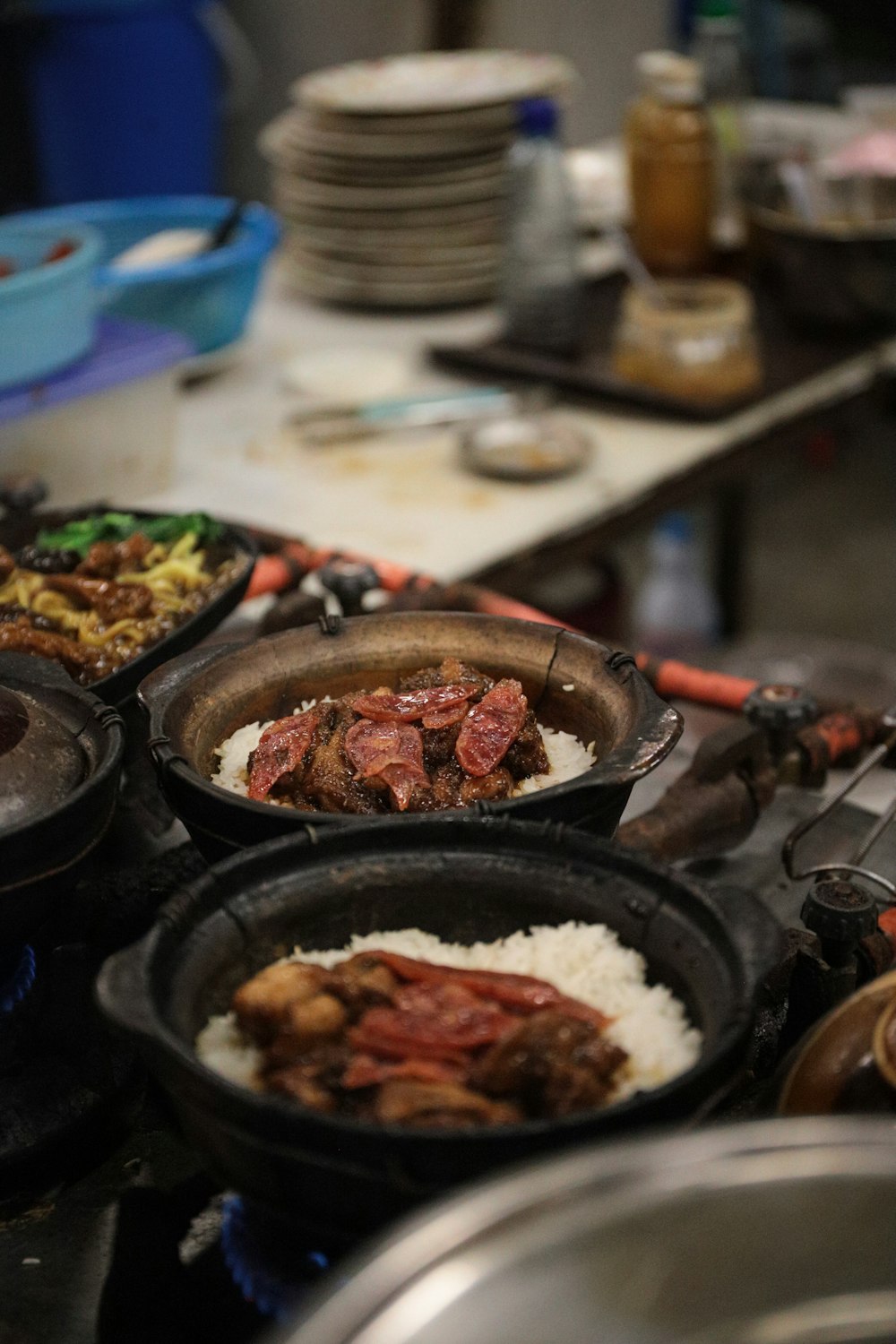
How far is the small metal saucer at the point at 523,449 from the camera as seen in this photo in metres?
3.25

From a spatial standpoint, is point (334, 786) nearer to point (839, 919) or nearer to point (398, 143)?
point (839, 919)

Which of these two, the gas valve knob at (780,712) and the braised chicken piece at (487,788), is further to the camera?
the gas valve knob at (780,712)

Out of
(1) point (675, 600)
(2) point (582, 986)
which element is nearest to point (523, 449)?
(2) point (582, 986)

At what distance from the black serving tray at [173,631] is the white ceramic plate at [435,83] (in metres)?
2.11

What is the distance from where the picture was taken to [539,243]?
3.72 metres

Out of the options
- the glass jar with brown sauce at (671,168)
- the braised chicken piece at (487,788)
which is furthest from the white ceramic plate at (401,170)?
the braised chicken piece at (487,788)

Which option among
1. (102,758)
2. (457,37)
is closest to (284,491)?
(102,758)

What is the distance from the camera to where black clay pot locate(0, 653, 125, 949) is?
53.3 inches

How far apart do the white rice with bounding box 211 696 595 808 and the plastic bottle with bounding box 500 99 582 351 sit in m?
2.33

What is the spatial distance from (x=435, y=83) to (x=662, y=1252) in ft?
13.1

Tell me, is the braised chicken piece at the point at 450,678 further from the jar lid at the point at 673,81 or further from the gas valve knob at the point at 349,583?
the jar lid at the point at 673,81

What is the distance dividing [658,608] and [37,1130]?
445 cm

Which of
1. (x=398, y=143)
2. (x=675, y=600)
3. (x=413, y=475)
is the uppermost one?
(x=398, y=143)

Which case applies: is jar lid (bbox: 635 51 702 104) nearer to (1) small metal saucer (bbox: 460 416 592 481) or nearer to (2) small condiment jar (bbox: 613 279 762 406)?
(2) small condiment jar (bbox: 613 279 762 406)
